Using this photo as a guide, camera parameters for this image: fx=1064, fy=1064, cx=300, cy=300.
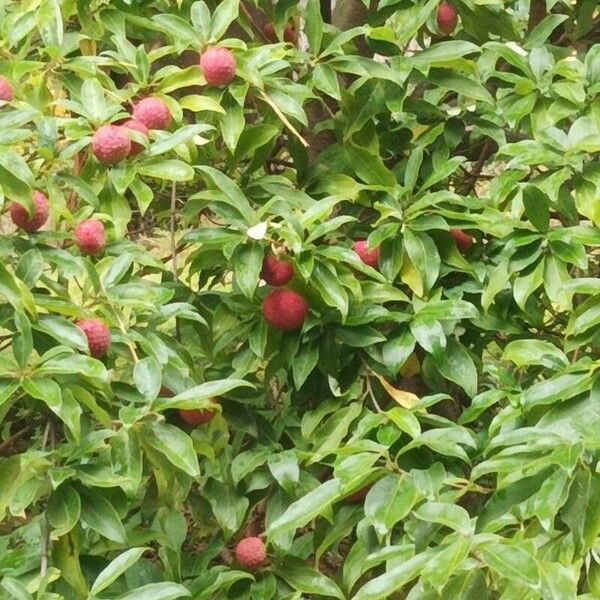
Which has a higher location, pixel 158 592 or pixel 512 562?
pixel 512 562

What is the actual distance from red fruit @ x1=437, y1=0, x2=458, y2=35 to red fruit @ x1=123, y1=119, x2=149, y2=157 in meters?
0.55

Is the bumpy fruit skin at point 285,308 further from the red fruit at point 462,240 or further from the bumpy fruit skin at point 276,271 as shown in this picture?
the red fruit at point 462,240

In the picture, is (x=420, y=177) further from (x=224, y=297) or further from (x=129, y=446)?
(x=129, y=446)

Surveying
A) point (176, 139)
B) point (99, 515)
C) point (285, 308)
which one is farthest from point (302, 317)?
point (99, 515)

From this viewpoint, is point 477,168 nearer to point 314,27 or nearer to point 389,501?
point 314,27

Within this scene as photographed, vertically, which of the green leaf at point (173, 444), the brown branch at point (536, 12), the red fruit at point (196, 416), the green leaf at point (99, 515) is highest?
the brown branch at point (536, 12)

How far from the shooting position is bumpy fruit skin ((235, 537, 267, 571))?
1.35 metres

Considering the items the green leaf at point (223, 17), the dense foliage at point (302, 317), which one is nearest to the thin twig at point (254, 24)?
the dense foliage at point (302, 317)

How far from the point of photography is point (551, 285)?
130 cm

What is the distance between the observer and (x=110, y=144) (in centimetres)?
126

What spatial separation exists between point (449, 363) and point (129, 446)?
477mm

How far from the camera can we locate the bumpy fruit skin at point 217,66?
1.40m

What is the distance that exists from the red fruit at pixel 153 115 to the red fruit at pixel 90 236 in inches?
6.4

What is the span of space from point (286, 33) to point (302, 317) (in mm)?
679
